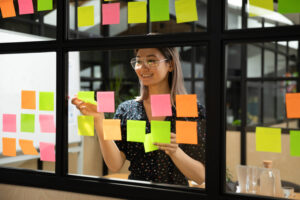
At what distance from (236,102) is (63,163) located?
11.0 feet

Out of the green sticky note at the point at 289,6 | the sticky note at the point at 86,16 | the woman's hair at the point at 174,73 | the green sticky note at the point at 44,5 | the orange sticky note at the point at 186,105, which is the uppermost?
the green sticky note at the point at 44,5

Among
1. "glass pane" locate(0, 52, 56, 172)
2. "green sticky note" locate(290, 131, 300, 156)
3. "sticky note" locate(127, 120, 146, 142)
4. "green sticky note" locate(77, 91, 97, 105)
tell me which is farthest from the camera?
"glass pane" locate(0, 52, 56, 172)

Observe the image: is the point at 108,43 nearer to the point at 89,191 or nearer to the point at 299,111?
the point at 89,191

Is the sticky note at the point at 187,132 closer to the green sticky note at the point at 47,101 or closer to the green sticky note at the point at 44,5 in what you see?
the green sticky note at the point at 47,101

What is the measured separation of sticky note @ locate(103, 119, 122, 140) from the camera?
1530 mm

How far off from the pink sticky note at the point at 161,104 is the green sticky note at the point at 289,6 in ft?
1.87

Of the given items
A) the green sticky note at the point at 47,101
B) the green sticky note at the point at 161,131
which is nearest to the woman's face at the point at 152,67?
the green sticky note at the point at 161,131

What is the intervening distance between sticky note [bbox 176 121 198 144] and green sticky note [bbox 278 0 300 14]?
0.56 m

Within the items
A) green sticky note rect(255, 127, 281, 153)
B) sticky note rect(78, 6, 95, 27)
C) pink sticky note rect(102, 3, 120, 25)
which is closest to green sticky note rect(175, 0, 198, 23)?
pink sticky note rect(102, 3, 120, 25)

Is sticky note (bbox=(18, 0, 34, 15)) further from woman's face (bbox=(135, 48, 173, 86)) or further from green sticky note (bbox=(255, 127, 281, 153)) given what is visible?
green sticky note (bbox=(255, 127, 281, 153))

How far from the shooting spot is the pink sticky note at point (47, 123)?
166cm

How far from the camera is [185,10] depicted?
135 centimetres

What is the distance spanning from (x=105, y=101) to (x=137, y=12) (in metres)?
0.45

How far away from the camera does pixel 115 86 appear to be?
15.1ft
